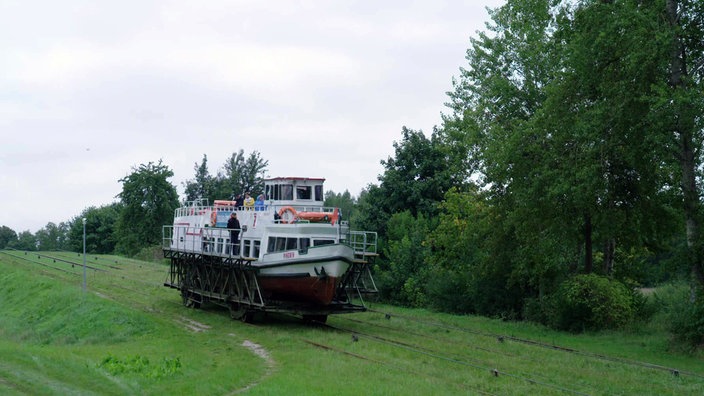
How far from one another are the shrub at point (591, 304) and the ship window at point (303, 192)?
390 inches

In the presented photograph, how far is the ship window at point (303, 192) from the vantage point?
27.0m

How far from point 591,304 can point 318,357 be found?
11.4m

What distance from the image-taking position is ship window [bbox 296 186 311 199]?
88.7 feet

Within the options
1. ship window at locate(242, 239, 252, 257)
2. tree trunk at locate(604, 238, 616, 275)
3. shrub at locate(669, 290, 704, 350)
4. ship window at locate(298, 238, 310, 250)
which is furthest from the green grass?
tree trunk at locate(604, 238, 616, 275)

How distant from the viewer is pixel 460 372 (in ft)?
53.1

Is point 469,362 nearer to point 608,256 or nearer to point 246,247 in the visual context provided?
point 246,247

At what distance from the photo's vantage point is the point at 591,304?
81.6ft

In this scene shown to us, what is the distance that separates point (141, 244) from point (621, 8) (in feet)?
236

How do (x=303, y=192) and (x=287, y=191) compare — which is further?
(x=303, y=192)

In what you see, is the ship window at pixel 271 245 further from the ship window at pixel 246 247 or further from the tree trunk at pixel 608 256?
the tree trunk at pixel 608 256

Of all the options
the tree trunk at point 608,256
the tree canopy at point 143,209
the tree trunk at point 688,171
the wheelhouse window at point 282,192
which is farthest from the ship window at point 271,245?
the tree canopy at point 143,209

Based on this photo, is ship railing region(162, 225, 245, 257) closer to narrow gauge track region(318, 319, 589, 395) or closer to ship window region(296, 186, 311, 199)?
ship window region(296, 186, 311, 199)

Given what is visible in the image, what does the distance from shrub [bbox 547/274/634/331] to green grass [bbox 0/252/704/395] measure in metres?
0.83

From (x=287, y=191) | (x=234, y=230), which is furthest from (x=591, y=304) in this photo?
(x=234, y=230)
